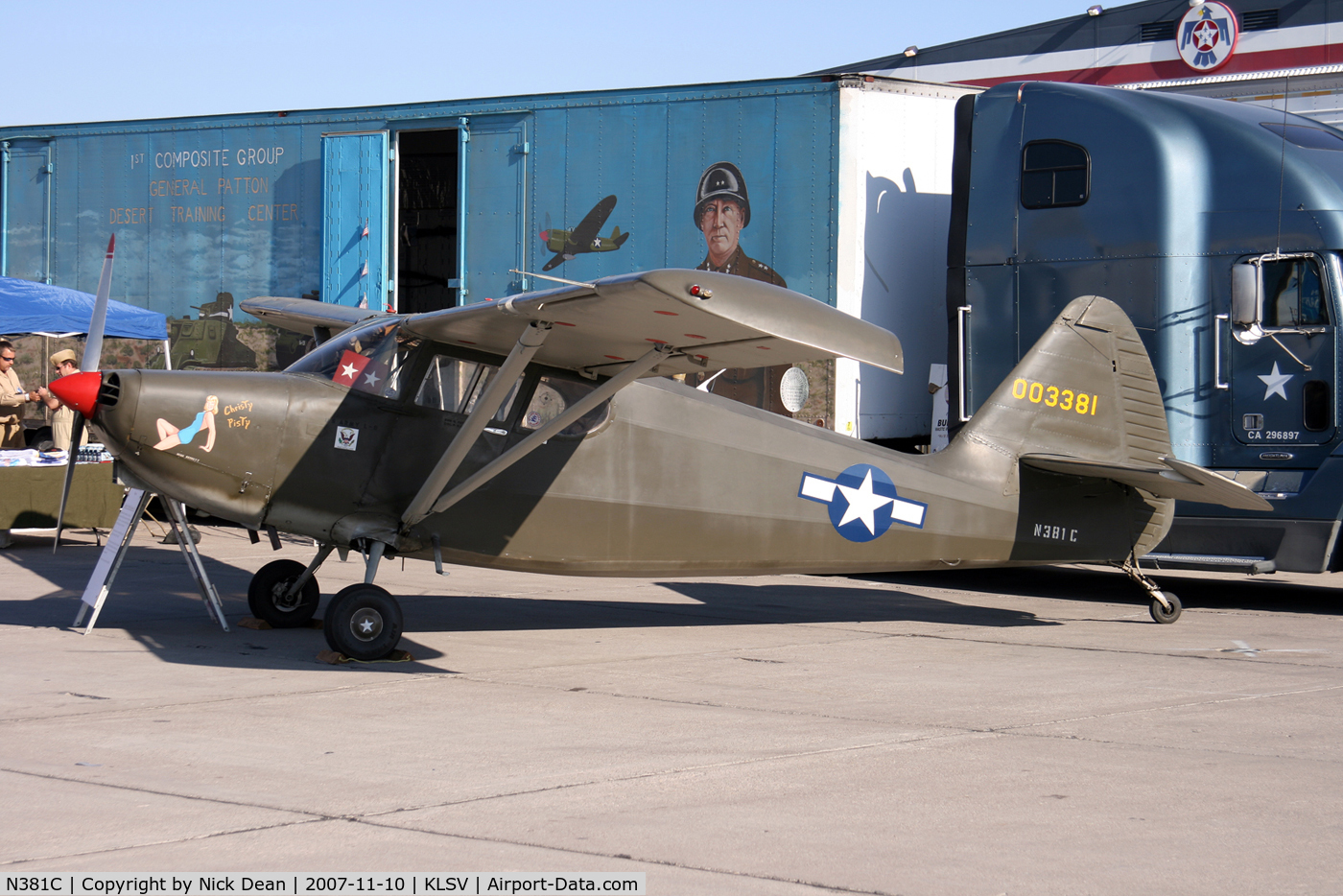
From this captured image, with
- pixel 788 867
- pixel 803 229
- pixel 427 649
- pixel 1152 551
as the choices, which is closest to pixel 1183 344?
pixel 1152 551

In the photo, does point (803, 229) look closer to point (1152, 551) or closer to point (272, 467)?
point (1152, 551)

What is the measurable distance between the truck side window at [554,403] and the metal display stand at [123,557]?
2.34m

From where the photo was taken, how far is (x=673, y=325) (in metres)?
6.29

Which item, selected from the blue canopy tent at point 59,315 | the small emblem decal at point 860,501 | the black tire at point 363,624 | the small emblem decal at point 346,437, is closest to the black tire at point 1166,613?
the small emblem decal at point 860,501

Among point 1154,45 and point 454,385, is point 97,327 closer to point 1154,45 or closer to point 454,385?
point 454,385

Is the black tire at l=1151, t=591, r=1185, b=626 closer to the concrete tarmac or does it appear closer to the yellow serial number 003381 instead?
the concrete tarmac

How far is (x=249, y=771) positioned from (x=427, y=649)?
3.09 meters

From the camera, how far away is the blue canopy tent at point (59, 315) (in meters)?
13.6

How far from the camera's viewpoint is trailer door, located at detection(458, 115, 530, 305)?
13547 millimetres

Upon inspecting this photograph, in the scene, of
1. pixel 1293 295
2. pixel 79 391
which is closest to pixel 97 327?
pixel 79 391

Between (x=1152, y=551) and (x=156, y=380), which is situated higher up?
(x=156, y=380)

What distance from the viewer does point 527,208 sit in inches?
532

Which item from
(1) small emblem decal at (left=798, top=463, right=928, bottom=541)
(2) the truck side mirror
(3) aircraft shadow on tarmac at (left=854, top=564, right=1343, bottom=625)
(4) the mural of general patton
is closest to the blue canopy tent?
(4) the mural of general patton

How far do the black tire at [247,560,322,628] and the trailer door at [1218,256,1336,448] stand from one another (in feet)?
25.4
